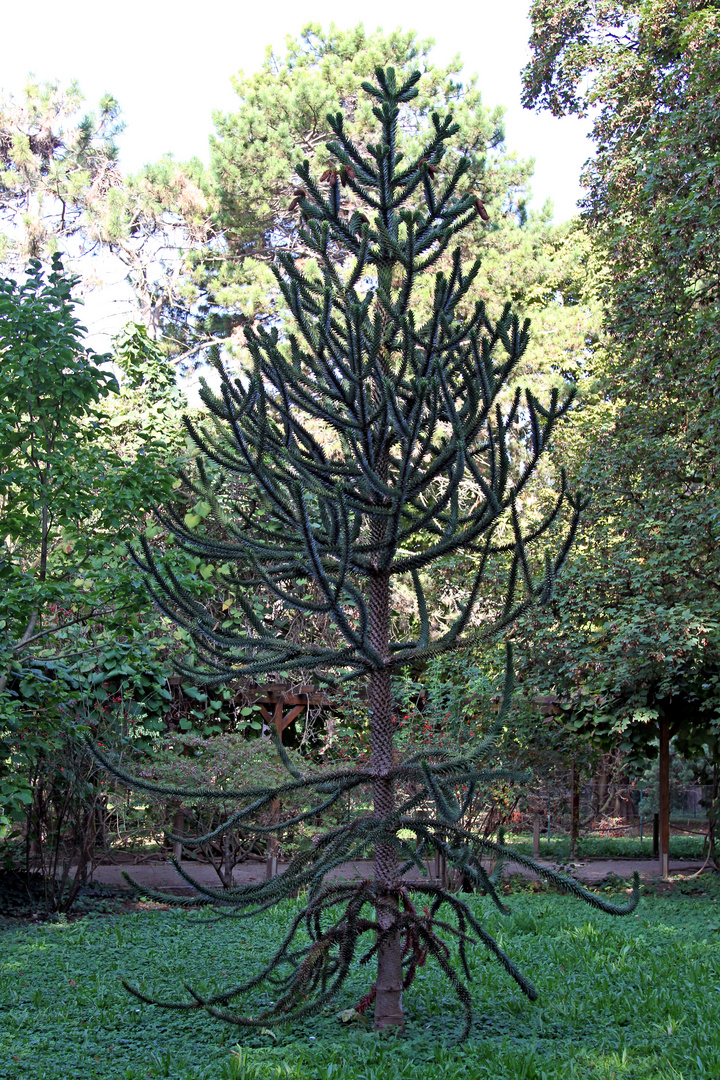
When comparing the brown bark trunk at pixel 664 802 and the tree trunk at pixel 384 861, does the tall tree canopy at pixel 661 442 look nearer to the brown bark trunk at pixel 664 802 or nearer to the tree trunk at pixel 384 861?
the brown bark trunk at pixel 664 802

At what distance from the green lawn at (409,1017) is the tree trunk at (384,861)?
5.8 inches

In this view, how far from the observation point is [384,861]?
4172 millimetres

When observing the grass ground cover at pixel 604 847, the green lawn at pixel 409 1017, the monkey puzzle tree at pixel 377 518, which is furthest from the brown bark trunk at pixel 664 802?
the monkey puzzle tree at pixel 377 518

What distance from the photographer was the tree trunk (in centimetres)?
412

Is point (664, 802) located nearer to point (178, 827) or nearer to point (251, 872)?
point (251, 872)

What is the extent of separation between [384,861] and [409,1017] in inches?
42.1

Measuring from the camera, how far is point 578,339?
1720 centimetres

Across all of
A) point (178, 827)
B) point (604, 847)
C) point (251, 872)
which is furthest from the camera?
point (604, 847)

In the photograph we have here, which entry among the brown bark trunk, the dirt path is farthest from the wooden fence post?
the brown bark trunk

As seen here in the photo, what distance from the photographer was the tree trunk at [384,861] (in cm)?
412

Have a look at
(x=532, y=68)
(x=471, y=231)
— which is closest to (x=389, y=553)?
(x=532, y=68)

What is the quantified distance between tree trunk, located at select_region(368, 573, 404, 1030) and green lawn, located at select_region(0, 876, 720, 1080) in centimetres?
15

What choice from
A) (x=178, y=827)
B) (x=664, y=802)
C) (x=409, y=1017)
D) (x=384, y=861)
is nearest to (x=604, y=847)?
(x=664, y=802)

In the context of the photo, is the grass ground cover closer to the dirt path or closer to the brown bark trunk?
the dirt path
